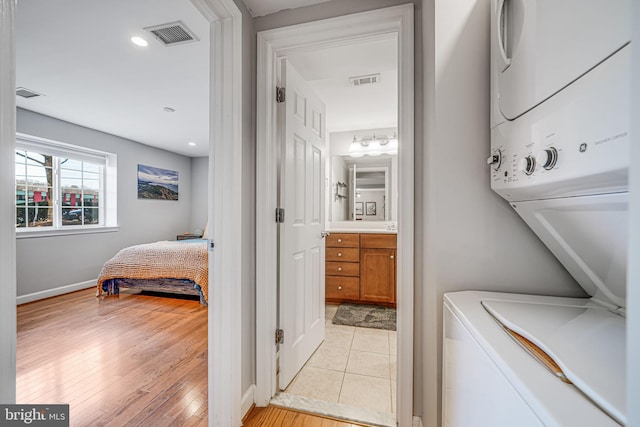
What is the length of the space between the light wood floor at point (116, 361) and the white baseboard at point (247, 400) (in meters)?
0.24

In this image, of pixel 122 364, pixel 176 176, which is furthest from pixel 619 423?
pixel 176 176

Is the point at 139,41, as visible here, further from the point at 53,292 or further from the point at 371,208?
the point at 53,292

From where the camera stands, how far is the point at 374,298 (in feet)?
10.4

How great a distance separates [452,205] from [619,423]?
746 millimetres

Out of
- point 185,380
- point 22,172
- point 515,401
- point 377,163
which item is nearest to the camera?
point 515,401

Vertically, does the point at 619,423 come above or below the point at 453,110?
below

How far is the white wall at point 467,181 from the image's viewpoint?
0.99m

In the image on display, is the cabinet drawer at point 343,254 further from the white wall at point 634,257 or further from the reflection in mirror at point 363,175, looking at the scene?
the white wall at point 634,257

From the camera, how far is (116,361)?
6.77 feet

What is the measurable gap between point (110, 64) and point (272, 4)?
1728 millimetres

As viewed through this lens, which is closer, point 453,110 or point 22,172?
point 453,110

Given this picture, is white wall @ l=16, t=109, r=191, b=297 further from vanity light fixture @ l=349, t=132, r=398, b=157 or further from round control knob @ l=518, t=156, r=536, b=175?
round control knob @ l=518, t=156, r=536, b=175

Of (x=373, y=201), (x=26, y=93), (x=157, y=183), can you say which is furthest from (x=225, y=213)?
(x=157, y=183)

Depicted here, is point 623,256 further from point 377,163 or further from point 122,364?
point 377,163
